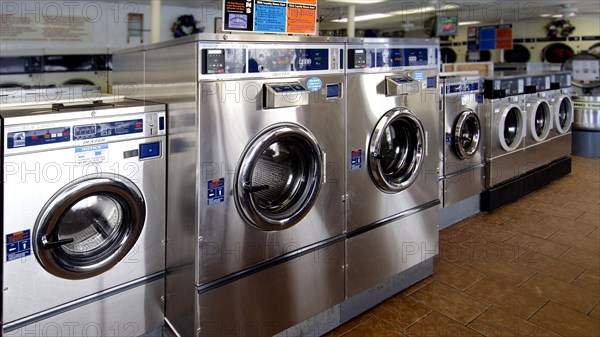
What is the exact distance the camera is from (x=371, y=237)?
3.13 m

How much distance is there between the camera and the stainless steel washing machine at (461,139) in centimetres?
471

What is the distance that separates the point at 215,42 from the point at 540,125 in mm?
5419

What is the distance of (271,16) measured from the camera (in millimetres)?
2486

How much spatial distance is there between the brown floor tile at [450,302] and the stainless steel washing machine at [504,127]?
7.31ft

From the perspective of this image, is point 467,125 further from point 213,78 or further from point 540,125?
point 213,78

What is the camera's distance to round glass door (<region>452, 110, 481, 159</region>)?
476cm

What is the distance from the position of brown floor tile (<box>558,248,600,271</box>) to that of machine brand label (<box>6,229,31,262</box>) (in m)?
3.96

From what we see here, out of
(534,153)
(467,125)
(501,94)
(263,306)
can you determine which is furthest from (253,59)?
(534,153)

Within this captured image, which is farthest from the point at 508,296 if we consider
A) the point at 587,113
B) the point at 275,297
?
the point at 587,113

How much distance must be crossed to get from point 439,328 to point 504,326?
16.2 inches

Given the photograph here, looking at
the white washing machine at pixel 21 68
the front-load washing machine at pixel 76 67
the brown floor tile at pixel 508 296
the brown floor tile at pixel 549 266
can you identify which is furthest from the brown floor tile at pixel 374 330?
the white washing machine at pixel 21 68

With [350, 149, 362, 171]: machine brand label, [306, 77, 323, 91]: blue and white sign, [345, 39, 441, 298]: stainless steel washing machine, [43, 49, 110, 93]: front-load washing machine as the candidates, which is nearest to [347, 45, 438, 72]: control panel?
[345, 39, 441, 298]: stainless steel washing machine

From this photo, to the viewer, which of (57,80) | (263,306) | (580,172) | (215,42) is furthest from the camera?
(580,172)

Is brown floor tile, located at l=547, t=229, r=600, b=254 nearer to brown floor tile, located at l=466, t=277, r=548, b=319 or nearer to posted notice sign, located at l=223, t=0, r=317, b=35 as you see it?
brown floor tile, located at l=466, t=277, r=548, b=319
